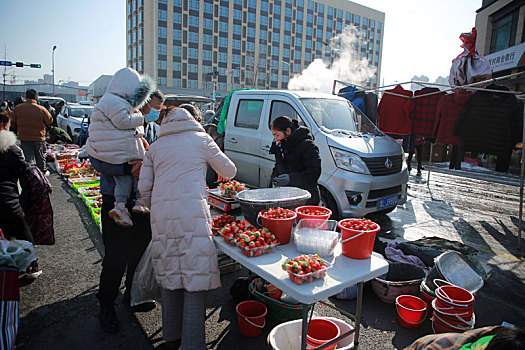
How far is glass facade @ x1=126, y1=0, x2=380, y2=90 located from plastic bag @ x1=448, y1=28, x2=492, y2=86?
52.3m

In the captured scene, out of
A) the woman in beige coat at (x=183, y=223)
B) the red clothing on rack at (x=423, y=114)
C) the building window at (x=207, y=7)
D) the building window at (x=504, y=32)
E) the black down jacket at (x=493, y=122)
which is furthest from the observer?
the building window at (x=207, y=7)

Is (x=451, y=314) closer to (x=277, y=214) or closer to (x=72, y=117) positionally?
(x=277, y=214)

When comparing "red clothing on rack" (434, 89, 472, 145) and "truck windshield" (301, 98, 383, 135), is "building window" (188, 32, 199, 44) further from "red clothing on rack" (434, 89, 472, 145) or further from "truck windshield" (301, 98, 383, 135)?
"red clothing on rack" (434, 89, 472, 145)

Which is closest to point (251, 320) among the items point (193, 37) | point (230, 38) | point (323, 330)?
point (323, 330)

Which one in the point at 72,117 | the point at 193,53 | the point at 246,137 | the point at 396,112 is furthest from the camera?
the point at 193,53

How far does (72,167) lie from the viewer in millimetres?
9812

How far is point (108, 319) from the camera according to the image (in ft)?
10.2

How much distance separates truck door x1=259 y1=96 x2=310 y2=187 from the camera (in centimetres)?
607

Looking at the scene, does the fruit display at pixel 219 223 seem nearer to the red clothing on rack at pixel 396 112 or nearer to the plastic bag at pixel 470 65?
the plastic bag at pixel 470 65

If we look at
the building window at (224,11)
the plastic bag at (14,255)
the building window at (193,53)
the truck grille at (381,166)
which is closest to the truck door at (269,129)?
the truck grille at (381,166)

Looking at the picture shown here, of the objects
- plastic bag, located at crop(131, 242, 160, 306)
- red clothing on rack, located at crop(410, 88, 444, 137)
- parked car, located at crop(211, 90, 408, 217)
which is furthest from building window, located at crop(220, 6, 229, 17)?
plastic bag, located at crop(131, 242, 160, 306)

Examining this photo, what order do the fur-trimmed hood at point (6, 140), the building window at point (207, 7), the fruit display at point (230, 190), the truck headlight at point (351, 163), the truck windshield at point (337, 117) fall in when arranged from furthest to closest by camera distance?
the building window at point (207, 7), the truck windshield at point (337, 117), the truck headlight at point (351, 163), the fruit display at point (230, 190), the fur-trimmed hood at point (6, 140)

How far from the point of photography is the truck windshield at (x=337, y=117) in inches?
235

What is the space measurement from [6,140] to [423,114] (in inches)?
319
